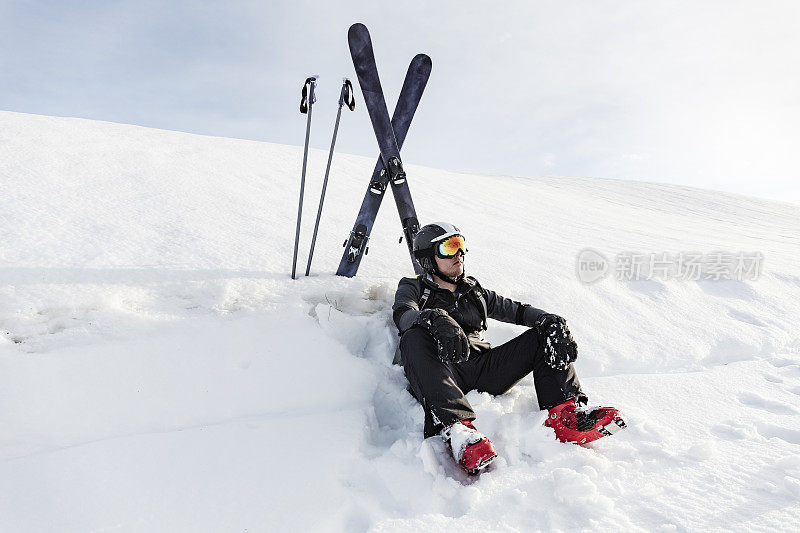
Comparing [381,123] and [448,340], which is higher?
[381,123]

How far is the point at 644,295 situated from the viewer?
4.89m

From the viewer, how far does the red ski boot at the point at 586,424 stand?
2.31 meters

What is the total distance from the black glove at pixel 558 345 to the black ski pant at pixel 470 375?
6cm

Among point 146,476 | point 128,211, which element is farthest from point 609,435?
point 128,211

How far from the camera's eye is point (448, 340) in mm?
2443

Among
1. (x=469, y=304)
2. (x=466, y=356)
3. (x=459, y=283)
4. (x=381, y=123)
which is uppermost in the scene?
(x=381, y=123)

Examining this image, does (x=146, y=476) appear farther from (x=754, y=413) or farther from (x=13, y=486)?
(x=754, y=413)

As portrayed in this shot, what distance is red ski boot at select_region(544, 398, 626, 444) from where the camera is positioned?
7.59ft

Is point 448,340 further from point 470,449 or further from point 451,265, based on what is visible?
point 451,265

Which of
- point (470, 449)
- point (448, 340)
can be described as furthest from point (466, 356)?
point (470, 449)

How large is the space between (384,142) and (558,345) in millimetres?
2533

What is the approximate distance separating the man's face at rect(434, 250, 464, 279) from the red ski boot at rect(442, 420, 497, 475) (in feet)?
4.21

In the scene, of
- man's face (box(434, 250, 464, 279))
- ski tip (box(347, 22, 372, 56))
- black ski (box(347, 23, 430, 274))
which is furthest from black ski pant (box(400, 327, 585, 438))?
ski tip (box(347, 22, 372, 56))

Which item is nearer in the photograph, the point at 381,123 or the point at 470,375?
the point at 470,375
